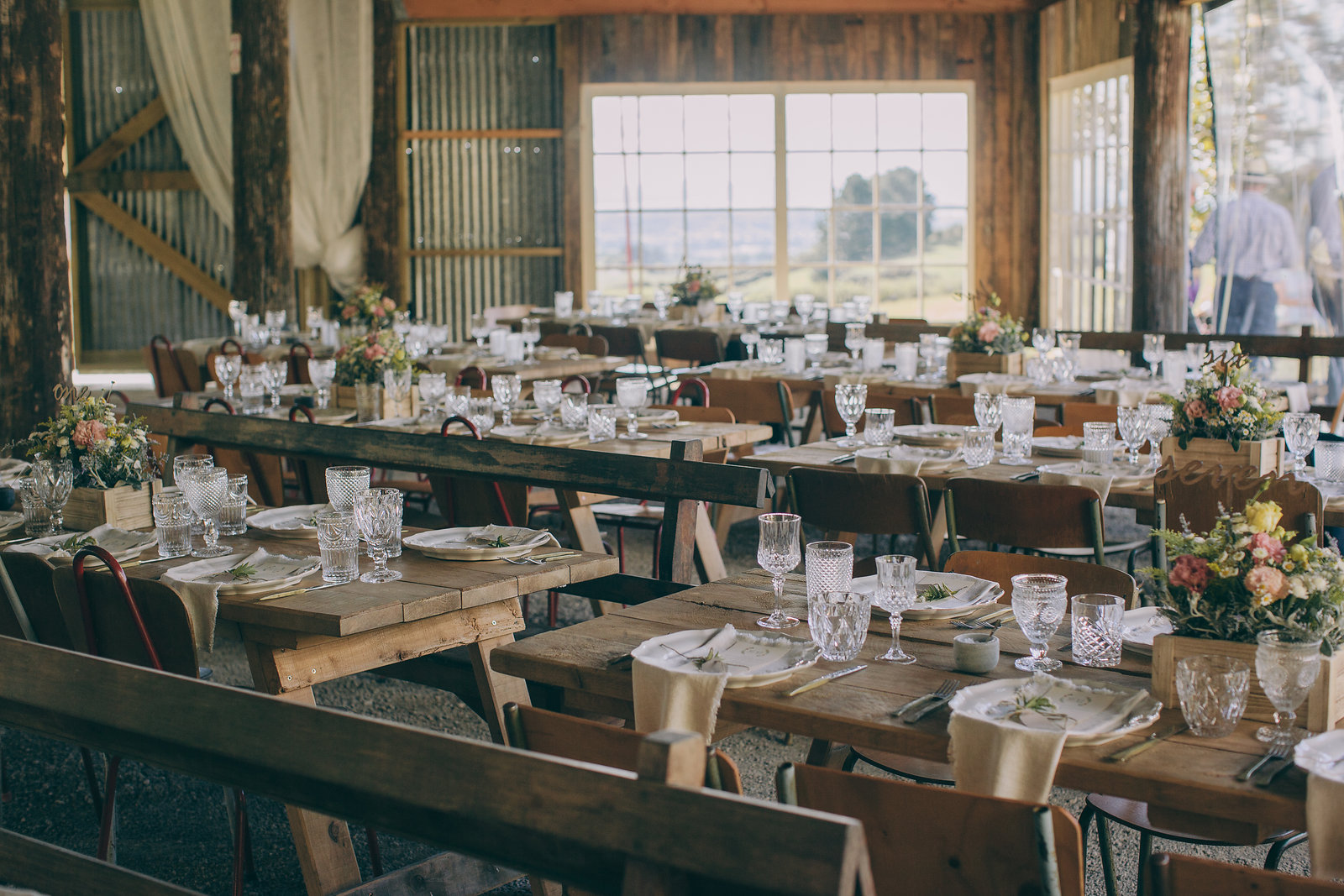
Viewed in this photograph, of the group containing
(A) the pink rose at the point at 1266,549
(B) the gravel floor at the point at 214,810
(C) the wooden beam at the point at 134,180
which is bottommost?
(B) the gravel floor at the point at 214,810

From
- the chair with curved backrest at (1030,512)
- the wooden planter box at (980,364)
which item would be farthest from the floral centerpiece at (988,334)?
the chair with curved backrest at (1030,512)

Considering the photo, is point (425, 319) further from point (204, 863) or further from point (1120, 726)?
point (1120, 726)

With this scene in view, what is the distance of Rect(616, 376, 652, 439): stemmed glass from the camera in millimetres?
4836

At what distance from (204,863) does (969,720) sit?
2049 mm

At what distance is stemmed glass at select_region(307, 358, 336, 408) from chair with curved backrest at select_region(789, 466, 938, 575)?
2.65m

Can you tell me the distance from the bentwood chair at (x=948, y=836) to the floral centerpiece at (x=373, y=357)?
13.5 feet

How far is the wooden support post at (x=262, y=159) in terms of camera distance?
30.0 ft

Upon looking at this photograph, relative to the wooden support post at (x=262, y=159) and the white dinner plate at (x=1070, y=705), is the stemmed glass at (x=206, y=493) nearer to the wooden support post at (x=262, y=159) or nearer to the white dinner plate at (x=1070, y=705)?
the white dinner plate at (x=1070, y=705)

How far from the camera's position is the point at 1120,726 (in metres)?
1.93

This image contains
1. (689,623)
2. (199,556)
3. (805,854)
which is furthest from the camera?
(199,556)

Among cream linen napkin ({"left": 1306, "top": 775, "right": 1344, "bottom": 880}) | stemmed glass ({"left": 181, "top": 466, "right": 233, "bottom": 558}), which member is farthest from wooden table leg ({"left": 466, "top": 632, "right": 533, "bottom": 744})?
cream linen napkin ({"left": 1306, "top": 775, "right": 1344, "bottom": 880})

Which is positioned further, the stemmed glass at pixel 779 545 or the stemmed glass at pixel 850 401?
the stemmed glass at pixel 850 401

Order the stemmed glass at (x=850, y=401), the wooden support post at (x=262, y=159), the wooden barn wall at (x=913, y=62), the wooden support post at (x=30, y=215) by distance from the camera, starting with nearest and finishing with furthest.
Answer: the stemmed glass at (x=850, y=401) → the wooden support post at (x=30, y=215) → the wooden support post at (x=262, y=159) → the wooden barn wall at (x=913, y=62)

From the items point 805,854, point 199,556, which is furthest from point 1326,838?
point 199,556
